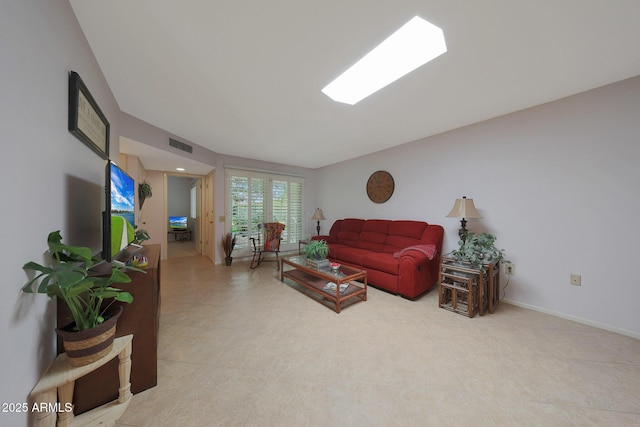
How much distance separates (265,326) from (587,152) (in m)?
3.71

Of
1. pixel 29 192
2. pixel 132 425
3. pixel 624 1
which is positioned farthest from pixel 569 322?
pixel 29 192

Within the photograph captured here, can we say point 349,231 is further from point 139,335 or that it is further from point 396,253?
point 139,335

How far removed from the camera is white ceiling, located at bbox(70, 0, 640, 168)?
1.19m

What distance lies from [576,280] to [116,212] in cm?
427

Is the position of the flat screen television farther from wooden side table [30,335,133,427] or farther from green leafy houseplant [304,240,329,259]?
green leafy houseplant [304,240,329,259]

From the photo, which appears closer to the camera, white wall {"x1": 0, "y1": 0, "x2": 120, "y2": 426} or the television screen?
white wall {"x1": 0, "y1": 0, "x2": 120, "y2": 426}

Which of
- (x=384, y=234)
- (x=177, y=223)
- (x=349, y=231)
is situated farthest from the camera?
(x=177, y=223)

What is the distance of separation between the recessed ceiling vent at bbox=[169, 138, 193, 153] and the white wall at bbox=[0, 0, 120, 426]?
79.6 inches

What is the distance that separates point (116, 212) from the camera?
1.46 metres

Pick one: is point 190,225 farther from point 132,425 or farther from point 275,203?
point 132,425

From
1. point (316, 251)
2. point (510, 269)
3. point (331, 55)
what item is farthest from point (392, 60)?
point (510, 269)

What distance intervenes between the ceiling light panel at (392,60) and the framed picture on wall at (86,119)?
173 centimetres

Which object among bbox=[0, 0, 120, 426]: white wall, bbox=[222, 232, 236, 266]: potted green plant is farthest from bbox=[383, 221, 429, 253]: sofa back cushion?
bbox=[0, 0, 120, 426]: white wall

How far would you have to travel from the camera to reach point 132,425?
1085 millimetres
